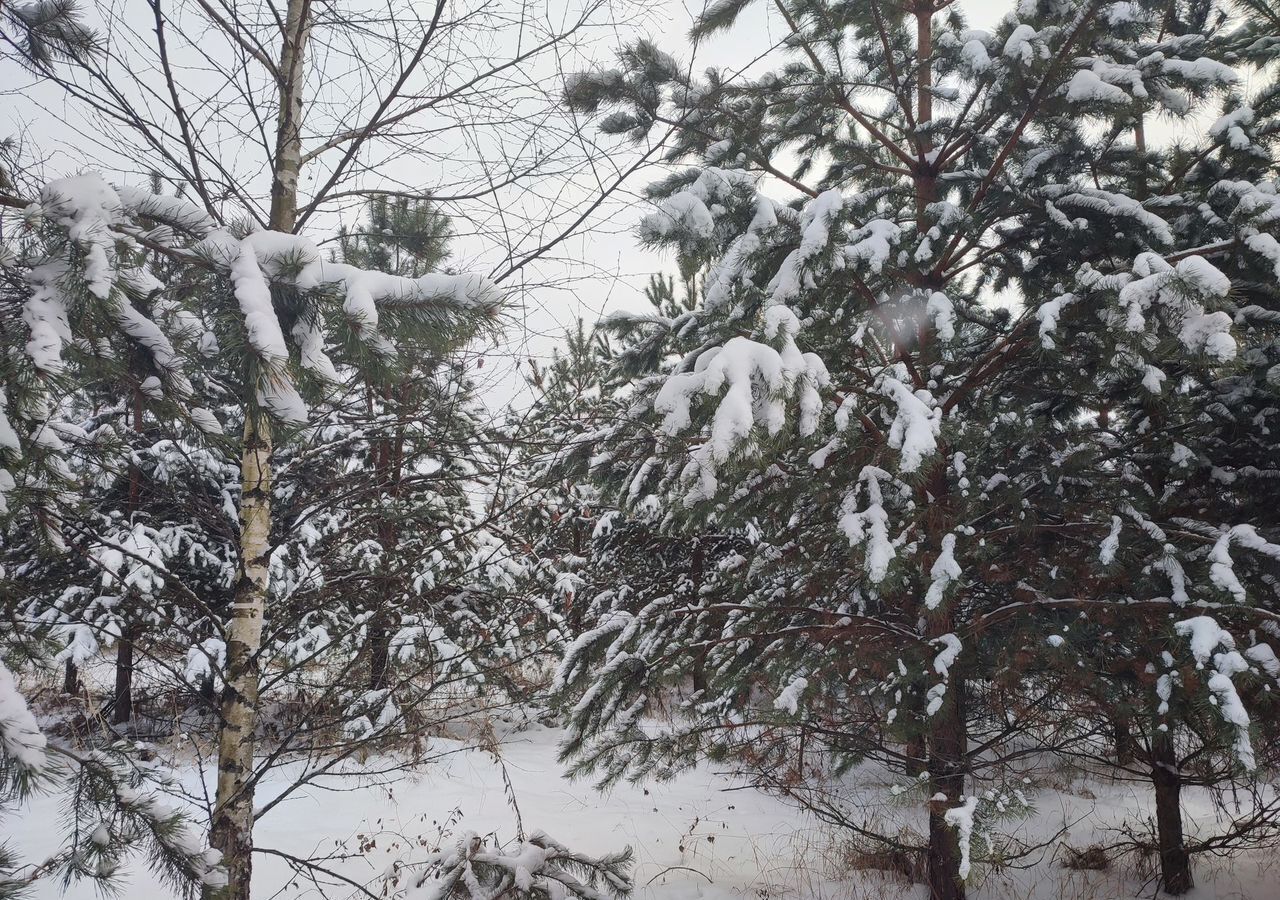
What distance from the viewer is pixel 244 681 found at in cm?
271

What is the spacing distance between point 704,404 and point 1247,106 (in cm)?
462

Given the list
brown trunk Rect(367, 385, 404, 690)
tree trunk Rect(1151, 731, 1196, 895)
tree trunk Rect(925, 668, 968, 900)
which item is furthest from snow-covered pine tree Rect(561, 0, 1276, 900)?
brown trunk Rect(367, 385, 404, 690)

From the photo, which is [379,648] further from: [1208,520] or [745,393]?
[1208,520]

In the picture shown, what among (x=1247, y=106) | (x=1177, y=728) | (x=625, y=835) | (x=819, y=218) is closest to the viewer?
(x=819, y=218)

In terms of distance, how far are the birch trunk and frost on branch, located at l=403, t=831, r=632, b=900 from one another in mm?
1011

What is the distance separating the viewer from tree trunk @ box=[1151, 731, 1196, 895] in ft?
14.6

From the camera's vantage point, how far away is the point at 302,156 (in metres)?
2.94

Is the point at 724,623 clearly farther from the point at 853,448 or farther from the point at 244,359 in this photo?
the point at 244,359

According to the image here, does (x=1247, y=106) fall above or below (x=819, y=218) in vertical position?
above

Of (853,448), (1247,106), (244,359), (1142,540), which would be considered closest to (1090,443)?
(1142,540)

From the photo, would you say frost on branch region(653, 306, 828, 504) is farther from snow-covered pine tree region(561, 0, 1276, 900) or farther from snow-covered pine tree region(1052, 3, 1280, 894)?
snow-covered pine tree region(1052, 3, 1280, 894)

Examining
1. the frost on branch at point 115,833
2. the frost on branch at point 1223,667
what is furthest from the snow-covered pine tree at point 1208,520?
the frost on branch at point 115,833

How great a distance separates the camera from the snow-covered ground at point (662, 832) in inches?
189

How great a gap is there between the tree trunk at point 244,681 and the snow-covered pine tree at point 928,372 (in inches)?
57.3
